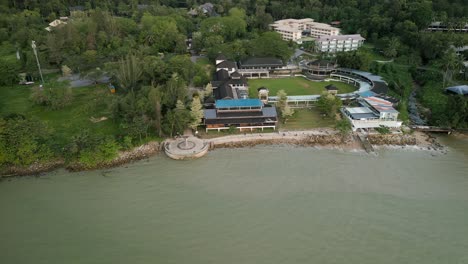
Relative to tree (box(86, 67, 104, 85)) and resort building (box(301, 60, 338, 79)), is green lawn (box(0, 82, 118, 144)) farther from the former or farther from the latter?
resort building (box(301, 60, 338, 79))

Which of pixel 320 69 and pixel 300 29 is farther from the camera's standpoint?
pixel 300 29

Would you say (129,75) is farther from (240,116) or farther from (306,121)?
(306,121)

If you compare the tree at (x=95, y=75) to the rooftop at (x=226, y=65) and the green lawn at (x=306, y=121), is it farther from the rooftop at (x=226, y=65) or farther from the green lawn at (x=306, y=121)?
the green lawn at (x=306, y=121)

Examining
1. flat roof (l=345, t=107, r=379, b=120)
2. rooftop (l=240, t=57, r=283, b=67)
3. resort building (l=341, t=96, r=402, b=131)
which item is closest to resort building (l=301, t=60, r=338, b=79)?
rooftop (l=240, t=57, r=283, b=67)

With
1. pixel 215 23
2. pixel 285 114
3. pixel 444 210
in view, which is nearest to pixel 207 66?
pixel 215 23

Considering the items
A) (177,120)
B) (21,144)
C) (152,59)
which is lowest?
(21,144)

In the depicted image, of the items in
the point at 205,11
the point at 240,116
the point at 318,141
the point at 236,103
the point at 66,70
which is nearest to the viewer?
the point at 318,141

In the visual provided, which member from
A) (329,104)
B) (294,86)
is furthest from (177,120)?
(294,86)

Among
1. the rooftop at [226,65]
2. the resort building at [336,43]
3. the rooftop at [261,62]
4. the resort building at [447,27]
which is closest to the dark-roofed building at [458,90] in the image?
Result: the rooftop at [261,62]
